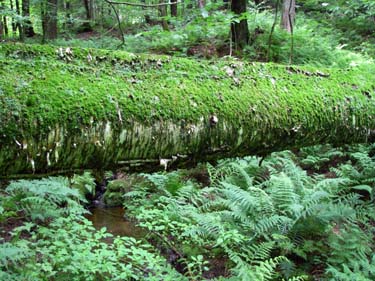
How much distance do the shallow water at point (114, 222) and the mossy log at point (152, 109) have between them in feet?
13.4

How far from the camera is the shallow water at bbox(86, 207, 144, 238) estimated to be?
6.11m

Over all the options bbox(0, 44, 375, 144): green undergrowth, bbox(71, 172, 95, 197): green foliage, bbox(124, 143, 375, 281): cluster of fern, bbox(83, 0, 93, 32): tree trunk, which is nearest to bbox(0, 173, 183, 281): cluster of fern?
bbox(124, 143, 375, 281): cluster of fern

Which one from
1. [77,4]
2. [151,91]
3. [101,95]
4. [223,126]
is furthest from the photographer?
[77,4]

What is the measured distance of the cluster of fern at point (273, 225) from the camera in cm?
463

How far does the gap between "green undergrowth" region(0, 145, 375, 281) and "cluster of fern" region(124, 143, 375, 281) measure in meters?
0.01

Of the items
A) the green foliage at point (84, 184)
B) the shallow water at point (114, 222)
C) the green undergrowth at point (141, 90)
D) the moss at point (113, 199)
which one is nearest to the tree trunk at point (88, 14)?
the green foliage at point (84, 184)

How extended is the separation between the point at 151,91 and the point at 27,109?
25.6 inches

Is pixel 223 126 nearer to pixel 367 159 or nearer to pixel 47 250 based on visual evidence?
pixel 47 250

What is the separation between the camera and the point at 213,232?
17.1 ft

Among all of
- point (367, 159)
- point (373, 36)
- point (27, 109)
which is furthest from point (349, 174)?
point (373, 36)

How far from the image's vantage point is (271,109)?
2311 mm

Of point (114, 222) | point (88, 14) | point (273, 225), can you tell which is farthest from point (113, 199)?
point (88, 14)

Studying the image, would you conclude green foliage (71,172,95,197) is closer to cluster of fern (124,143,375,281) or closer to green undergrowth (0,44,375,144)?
cluster of fern (124,143,375,281)

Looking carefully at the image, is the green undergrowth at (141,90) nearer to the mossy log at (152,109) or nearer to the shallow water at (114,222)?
the mossy log at (152,109)
